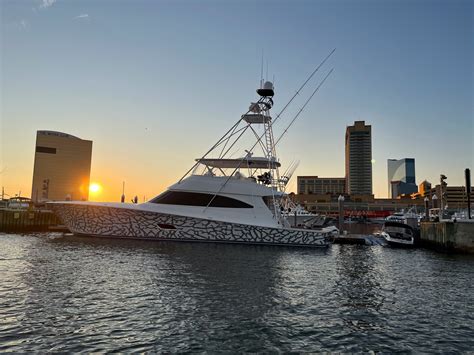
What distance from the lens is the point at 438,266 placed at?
65.8 ft

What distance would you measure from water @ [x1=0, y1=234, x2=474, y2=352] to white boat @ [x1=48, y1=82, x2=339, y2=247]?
27.8ft

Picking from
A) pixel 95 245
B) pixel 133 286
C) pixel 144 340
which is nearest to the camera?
pixel 144 340

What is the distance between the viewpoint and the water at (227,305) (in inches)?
316

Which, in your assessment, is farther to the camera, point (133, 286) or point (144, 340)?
point (133, 286)

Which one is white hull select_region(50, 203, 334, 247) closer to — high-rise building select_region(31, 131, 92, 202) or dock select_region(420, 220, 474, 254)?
dock select_region(420, 220, 474, 254)

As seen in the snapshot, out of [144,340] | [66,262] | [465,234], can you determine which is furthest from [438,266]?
[66,262]

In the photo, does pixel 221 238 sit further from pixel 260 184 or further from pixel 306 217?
pixel 306 217

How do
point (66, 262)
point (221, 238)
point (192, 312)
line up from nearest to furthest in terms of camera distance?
point (192, 312) → point (66, 262) → point (221, 238)

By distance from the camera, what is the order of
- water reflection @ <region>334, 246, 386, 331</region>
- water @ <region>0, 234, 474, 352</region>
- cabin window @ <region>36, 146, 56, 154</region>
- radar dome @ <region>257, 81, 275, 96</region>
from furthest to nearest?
cabin window @ <region>36, 146, 56, 154</region>
radar dome @ <region>257, 81, 275, 96</region>
water reflection @ <region>334, 246, 386, 331</region>
water @ <region>0, 234, 474, 352</region>

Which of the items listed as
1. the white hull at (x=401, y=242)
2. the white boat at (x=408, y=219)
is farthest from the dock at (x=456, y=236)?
the white boat at (x=408, y=219)

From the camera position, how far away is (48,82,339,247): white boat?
91.9 ft

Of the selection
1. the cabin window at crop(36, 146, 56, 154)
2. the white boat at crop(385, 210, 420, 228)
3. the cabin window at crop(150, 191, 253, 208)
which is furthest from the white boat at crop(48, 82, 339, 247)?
the cabin window at crop(36, 146, 56, 154)

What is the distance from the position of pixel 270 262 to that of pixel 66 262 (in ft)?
34.9

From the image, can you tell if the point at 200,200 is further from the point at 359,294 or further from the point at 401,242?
the point at 401,242
